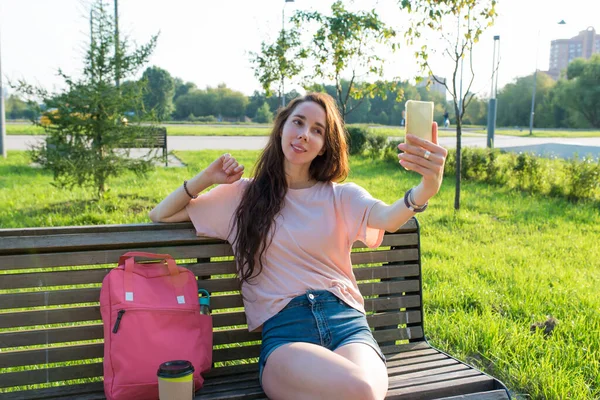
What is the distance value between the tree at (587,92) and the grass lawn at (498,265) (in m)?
50.4

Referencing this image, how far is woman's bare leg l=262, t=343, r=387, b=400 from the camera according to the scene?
2211 millimetres

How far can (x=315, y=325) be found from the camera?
2584mm

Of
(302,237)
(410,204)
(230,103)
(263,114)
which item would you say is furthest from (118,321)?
(230,103)

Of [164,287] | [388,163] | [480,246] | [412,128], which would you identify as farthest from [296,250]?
[388,163]

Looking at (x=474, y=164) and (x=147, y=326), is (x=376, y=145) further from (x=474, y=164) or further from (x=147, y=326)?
(x=147, y=326)

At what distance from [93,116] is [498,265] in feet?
18.1

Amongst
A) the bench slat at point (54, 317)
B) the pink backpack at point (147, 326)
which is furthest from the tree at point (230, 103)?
the pink backpack at point (147, 326)

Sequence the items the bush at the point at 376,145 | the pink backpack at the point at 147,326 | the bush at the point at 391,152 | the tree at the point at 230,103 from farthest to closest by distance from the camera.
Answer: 1. the tree at the point at 230,103
2. the bush at the point at 376,145
3. the bush at the point at 391,152
4. the pink backpack at the point at 147,326

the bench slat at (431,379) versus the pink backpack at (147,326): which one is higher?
the pink backpack at (147,326)

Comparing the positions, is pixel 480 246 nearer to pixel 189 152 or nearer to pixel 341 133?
pixel 341 133

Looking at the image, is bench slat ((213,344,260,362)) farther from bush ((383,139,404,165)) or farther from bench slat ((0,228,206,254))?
bush ((383,139,404,165))

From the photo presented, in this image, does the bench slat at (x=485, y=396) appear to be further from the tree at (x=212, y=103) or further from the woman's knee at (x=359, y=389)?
the tree at (x=212, y=103)

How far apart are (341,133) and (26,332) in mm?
1649

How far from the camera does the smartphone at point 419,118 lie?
7.25 ft
